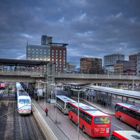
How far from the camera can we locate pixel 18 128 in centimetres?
3331

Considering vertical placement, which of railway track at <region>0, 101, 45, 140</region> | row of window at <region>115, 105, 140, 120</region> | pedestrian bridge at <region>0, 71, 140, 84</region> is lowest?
railway track at <region>0, 101, 45, 140</region>

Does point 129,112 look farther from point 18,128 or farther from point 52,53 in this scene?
point 52,53

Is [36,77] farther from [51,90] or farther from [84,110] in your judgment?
[84,110]

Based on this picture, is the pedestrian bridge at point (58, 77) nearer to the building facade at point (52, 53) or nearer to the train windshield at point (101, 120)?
the train windshield at point (101, 120)

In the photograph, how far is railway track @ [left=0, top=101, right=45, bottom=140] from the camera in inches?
1144

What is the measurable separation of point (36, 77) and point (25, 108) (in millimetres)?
27980

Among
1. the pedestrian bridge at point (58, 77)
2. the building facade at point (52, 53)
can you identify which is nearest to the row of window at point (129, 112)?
the pedestrian bridge at point (58, 77)

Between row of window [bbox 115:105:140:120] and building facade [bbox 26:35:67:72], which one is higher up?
building facade [bbox 26:35:67:72]

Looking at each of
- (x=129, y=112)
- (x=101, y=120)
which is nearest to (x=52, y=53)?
(x=129, y=112)

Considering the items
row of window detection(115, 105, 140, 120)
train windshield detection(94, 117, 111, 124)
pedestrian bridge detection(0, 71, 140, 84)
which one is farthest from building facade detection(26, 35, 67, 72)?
train windshield detection(94, 117, 111, 124)

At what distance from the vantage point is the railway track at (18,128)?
95.3ft

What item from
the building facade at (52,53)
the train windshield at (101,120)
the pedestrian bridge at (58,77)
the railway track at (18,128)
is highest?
the building facade at (52,53)

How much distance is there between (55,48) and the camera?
186 m

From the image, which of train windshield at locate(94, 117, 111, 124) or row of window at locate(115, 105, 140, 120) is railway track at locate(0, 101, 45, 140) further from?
row of window at locate(115, 105, 140, 120)
